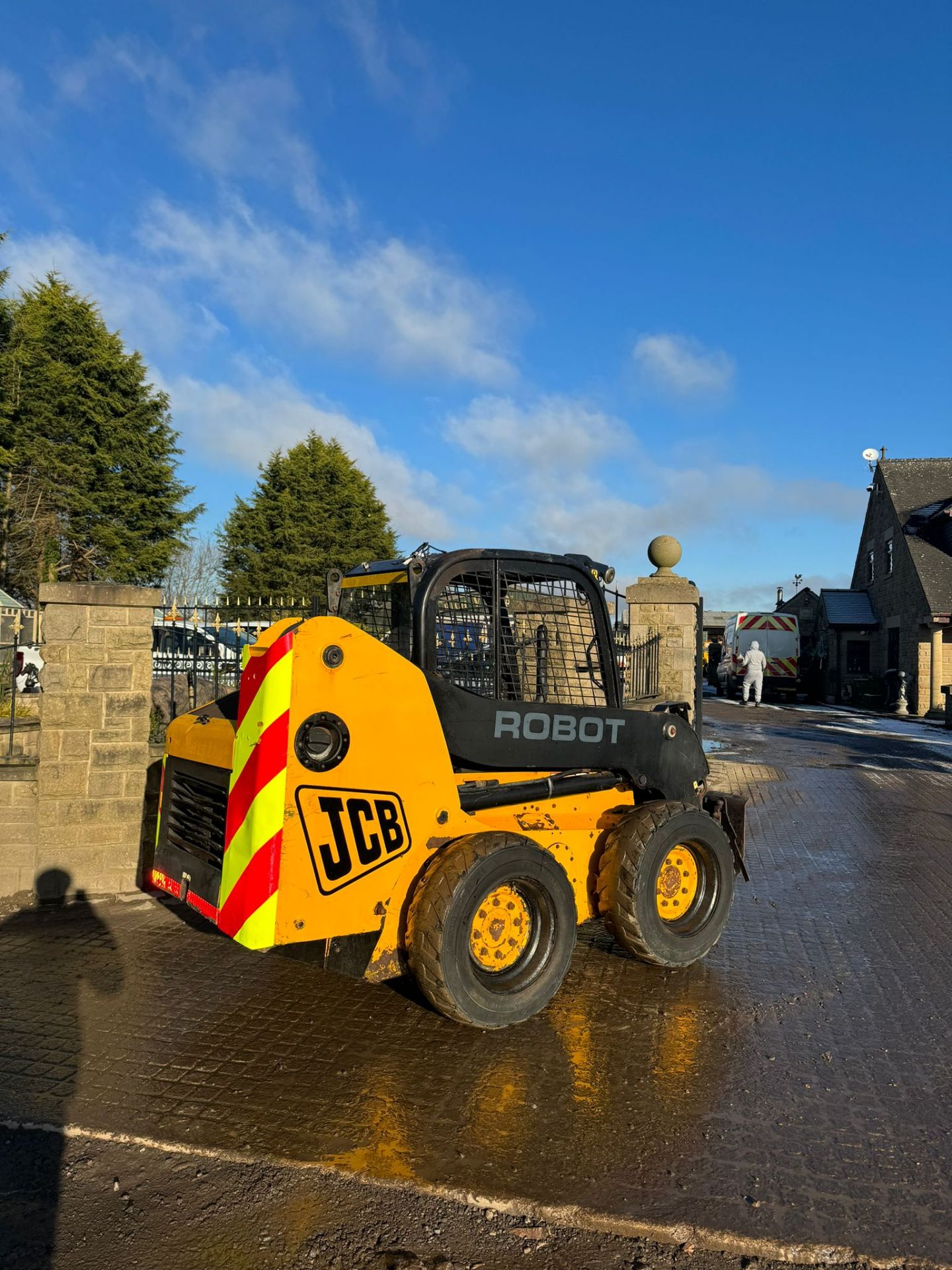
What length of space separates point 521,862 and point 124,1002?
2.13m

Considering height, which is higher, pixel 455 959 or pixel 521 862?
pixel 521 862

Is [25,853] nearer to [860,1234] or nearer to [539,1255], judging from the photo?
[539,1255]

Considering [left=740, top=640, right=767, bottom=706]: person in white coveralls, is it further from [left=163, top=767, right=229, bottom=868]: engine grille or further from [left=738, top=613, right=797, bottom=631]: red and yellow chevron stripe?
[left=163, top=767, right=229, bottom=868]: engine grille

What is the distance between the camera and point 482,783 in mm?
4391

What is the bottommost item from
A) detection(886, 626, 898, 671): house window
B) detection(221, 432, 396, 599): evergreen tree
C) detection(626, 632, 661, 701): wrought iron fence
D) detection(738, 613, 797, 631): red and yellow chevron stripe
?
detection(626, 632, 661, 701): wrought iron fence

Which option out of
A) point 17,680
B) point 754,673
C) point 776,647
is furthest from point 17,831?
point 776,647

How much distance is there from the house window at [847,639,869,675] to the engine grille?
2917 centimetres

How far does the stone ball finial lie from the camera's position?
10984 millimetres

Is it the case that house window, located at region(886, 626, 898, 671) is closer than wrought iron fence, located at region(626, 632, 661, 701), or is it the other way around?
wrought iron fence, located at region(626, 632, 661, 701)

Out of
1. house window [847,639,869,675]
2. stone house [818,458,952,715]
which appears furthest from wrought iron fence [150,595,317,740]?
house window [847,639,869,675]

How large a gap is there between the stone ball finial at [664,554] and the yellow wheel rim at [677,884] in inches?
259

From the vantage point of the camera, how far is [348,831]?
359 cm

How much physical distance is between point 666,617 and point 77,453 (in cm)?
2203

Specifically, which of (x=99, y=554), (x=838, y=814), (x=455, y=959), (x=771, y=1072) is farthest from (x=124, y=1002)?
(x=99, y=554)
